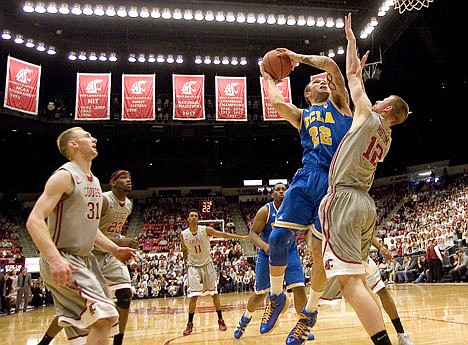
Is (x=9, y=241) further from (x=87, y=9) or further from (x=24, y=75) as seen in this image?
(x=87, y=9)

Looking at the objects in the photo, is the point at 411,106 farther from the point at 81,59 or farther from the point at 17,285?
the point at 17,285

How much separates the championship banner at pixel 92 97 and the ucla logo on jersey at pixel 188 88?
8.87 feet

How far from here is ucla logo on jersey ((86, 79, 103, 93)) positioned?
16188 millimetres

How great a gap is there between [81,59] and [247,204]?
1349cm

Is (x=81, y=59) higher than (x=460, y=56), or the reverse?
(x=81, y=59)

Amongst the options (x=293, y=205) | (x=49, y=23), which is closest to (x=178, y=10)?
(x=49, y=23)

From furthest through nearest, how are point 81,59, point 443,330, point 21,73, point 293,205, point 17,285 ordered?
point 81,59 < point 21,73 < point 17,285 < point 443,330 < point 293,205

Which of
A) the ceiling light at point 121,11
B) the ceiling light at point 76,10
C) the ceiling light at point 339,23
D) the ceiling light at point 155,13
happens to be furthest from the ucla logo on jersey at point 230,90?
the ceiling light at point 76,10

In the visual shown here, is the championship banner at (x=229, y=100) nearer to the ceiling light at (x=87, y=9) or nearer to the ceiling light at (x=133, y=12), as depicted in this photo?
the ceiling light at (x=133, y=12)

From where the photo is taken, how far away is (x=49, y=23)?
59.9ft

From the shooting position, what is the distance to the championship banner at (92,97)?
52.6 ft

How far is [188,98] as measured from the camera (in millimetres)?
16438

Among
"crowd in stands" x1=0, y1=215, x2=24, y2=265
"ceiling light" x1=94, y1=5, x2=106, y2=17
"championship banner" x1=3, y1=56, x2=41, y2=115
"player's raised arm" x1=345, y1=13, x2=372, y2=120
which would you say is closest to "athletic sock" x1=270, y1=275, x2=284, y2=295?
"player's raised arm" x1=345, y1=13, x2=372, y2=120

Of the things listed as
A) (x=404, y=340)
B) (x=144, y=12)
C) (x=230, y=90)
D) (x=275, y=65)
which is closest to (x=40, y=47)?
(x=144, y=12)
